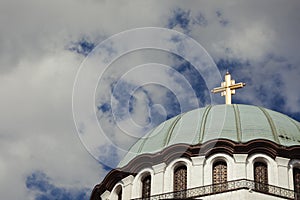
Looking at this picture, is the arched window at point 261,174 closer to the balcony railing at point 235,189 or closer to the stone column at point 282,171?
the balcony railing at point 235,189

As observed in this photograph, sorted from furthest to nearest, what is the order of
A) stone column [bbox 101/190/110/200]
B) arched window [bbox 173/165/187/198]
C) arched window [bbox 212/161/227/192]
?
stone column [bbox 101/190/110/200]
arched window [bbox 173/165/187/198]
arched window [bbox 212/161/227/192]

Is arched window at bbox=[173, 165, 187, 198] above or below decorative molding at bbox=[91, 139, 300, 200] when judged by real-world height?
below

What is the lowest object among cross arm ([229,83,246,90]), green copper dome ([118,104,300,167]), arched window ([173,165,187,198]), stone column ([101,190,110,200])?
arched window ([173,165,187,198])

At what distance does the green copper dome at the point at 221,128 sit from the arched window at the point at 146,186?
4.46ft

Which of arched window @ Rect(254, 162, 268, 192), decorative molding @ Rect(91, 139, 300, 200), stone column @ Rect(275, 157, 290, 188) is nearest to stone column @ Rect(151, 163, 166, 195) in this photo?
decorative molding @ Rect(91, 139, 300, 200)

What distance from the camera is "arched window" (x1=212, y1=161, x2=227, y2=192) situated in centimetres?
3925

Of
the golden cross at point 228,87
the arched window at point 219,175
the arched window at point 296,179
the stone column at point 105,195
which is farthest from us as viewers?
the golden cross at point 228,87

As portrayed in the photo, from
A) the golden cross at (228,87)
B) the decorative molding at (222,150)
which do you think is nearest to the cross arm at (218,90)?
the golden cross at (228,87)

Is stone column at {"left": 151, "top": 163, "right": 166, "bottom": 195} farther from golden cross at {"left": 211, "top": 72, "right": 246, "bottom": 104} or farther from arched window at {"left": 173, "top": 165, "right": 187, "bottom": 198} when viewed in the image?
golden cross at {"left": 211, "top": 72, "right": 246, "bottom": 104}

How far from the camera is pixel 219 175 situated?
40375 millimetres

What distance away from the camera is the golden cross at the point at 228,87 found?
152 feet

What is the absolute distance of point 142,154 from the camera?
42.5m

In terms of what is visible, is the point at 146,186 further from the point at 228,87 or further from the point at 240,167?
the point at 228,87

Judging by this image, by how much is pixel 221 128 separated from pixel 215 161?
81.8 inches
